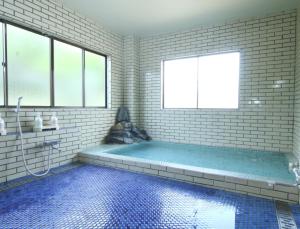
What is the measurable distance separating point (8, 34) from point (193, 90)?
3.45 meters

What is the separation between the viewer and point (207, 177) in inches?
93.8

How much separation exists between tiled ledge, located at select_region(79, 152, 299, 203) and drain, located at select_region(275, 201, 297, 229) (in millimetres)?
113

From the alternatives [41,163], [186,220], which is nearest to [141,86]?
[41,163]

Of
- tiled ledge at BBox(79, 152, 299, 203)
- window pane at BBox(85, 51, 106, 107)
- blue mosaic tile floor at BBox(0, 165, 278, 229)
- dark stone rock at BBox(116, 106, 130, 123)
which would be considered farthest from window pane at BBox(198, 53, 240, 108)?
blue mosaic tile floor at BBox(0, 165, 278, 229)

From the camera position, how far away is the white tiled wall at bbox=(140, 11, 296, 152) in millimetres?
3551

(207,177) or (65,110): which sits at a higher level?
(65,110)

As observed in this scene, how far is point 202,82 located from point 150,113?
1.44 m

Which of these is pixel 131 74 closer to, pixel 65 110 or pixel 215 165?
pixel 65 110

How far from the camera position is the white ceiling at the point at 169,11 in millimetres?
3225

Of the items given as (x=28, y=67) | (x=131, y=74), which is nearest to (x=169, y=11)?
(x=131, y=74)

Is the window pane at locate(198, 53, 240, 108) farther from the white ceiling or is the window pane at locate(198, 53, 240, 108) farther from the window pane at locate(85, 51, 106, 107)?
the window pane at locate(85, 51, 106, 107)

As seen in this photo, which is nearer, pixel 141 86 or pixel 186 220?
pixel 186 220

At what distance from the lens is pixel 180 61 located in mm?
4598

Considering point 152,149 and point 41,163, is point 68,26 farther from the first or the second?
point 152,149
